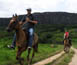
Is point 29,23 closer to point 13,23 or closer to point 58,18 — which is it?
point 13,23

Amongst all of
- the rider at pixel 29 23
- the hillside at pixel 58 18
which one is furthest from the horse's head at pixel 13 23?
the hillside at pixel 58 18

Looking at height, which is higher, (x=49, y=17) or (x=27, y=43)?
(x=27, y=43)

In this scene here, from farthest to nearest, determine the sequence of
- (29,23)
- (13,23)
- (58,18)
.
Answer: (58,18)
(29,23)
(13,23)

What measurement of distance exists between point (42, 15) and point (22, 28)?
12873 cm

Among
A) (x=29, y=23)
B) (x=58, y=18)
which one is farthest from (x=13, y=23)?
(x=58, y=18)

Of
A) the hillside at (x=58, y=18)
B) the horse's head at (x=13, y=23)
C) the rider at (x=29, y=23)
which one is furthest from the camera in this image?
the hillside at (x=58, y=18)

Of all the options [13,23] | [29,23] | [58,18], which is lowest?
[58,18]

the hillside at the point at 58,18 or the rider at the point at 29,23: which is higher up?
the rider at the point at 29,23

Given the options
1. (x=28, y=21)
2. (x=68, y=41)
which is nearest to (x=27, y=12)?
(x=28, y=21)

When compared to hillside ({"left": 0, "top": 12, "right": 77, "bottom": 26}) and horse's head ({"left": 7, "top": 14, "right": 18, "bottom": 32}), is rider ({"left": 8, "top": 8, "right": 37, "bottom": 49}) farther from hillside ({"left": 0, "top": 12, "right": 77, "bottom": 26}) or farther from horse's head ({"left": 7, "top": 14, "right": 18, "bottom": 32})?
hillside ({"left": 0, "top": 12, "right": 77, "bottom": 26})

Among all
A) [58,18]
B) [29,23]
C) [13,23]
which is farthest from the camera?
[58,18]

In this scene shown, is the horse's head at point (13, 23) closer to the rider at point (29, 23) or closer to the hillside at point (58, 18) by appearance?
the rider at point (29, 23)

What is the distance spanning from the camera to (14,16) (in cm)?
809

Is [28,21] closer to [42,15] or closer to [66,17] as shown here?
[42,15]
